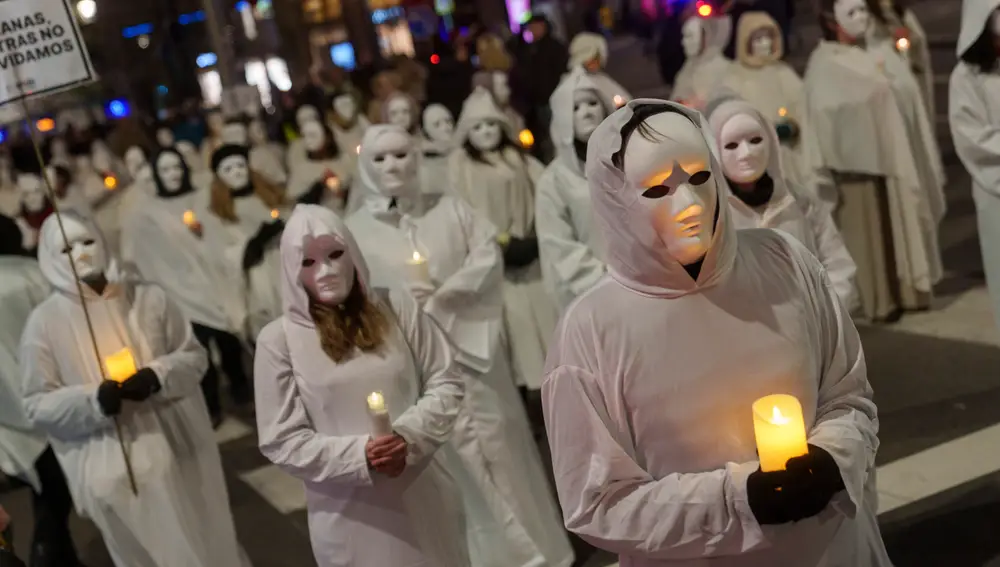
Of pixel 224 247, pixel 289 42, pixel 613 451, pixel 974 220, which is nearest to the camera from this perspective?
pixel 613 451

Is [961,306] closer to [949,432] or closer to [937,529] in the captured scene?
[949,432]

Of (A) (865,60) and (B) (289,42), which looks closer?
(A) (865,60)

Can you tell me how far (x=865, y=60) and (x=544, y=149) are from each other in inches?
209

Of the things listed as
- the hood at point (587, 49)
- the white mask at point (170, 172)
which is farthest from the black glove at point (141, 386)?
the hood at point (587, 49)

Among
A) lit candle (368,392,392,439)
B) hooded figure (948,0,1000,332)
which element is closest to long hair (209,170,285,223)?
hooded figure (948,0,1000,332)

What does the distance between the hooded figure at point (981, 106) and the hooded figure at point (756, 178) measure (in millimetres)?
1360

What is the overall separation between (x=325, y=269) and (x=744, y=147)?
1757 mm

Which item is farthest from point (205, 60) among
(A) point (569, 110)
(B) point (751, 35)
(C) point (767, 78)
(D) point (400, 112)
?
(A) point (569, 110)

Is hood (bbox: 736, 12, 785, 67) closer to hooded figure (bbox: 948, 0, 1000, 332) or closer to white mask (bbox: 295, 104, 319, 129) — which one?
hooded figure (bbox: 948, 0, 1000, 332)

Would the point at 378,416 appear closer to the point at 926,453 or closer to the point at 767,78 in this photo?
the point at 926,453

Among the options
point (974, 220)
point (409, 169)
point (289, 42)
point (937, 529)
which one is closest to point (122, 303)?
point (409, 169)

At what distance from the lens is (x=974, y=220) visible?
1010cm

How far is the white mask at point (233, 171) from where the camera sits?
9.20 meters

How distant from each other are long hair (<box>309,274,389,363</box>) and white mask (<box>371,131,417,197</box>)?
149 cm
